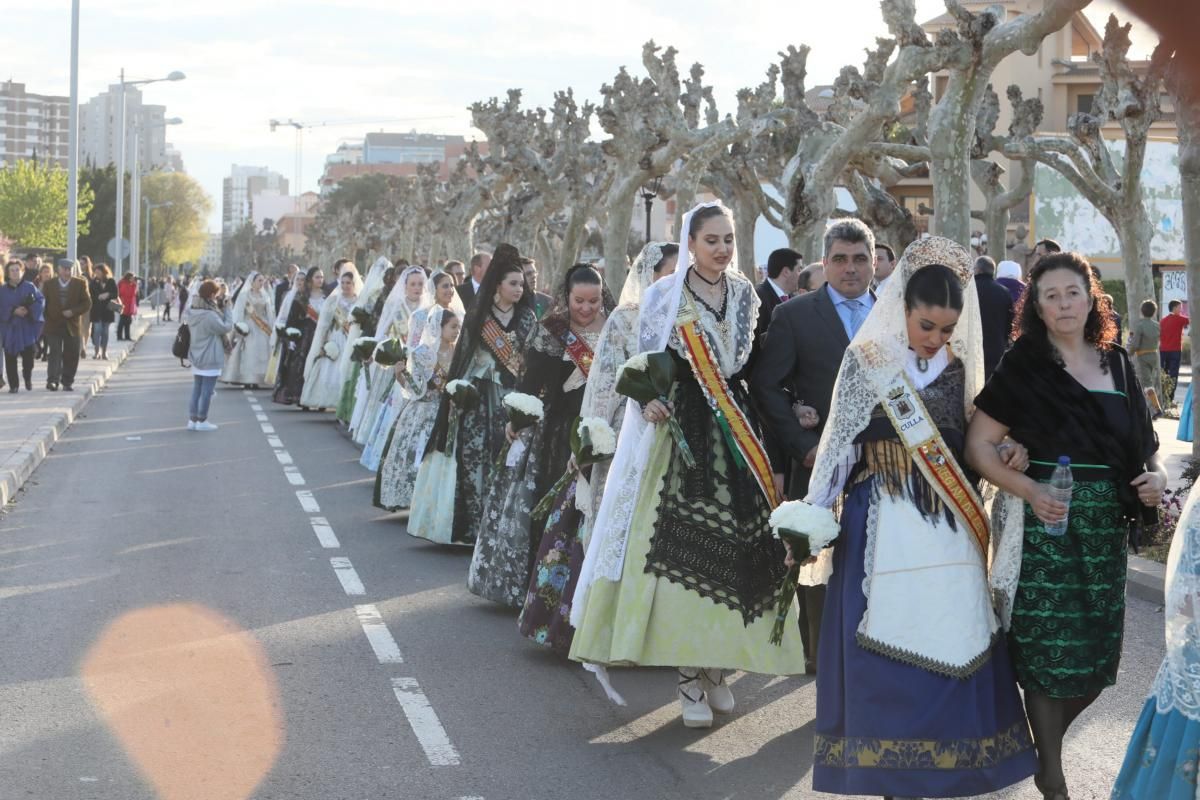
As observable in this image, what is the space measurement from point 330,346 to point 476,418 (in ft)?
32.8

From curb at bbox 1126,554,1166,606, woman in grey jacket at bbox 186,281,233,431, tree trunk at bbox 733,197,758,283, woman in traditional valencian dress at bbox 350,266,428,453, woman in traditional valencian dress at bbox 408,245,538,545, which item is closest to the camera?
curb at bbox 1126,554,1166,606

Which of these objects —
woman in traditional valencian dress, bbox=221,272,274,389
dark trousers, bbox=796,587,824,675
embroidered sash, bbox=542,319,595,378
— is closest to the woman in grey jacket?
woman in traditional valencian dress, bbox=221,272,274,389

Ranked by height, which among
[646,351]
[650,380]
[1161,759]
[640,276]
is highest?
[640,276]

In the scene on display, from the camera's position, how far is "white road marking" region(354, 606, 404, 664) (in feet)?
25.2

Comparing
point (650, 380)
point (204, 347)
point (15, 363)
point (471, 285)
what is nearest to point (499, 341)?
point (650, 380)

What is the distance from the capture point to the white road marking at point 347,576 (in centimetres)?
951

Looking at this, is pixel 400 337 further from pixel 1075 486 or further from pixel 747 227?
pixel 747 227

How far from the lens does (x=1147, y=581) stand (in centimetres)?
1002

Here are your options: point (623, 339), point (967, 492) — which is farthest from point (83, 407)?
point (967, 492)

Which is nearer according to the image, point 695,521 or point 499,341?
point 695,521

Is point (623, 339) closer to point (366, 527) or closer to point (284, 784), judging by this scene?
point (284, 784)

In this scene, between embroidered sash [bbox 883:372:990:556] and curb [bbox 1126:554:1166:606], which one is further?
curb [bbox 1126:554:1166:606]

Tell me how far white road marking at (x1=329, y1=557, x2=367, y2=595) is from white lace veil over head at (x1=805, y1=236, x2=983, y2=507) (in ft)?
15.8

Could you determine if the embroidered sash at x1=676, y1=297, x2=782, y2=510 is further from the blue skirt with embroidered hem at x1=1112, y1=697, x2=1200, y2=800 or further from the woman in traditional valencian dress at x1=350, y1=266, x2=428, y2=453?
the woman in traditional valencian dress at x1=350, y1=266, x2=428, y2=453
